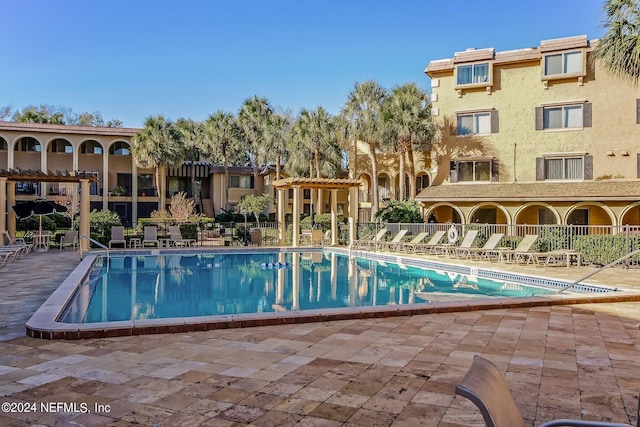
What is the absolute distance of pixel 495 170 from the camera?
83.0ft

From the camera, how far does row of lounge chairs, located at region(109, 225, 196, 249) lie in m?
20.7

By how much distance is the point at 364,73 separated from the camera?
102 feet

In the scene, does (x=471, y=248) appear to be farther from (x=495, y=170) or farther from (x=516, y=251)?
(x=495, y=170)

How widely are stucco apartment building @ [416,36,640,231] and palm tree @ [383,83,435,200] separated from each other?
868 mm

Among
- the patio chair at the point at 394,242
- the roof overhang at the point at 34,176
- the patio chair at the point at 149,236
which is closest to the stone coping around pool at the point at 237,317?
the roof overhang at the point at 34,176

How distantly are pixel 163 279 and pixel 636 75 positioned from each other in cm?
1541

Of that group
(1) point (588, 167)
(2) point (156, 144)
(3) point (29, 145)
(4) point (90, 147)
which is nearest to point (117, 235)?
(2) point (156, 144)

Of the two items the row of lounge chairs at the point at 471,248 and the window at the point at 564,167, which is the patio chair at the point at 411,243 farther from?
the window at the point at 564,167

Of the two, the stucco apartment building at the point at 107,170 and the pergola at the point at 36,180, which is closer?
the pergola at the point at 36,180

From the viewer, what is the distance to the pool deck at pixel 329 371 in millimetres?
3785

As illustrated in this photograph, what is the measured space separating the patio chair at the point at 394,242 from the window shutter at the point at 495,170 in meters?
6.41

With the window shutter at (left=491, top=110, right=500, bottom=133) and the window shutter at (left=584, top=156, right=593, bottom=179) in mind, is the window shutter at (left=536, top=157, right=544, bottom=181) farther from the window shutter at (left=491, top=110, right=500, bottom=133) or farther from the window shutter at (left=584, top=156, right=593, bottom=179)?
the window shutter at (left=491, top=110, right=500, bottom=133)

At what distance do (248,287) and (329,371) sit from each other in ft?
27.6

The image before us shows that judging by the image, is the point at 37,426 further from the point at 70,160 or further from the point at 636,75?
the point at 70,160
